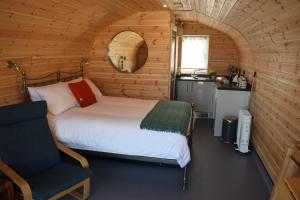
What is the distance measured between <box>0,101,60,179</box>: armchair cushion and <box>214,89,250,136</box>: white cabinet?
296 centimetres

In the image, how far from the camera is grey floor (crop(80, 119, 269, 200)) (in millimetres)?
2785

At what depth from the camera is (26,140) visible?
265 centimetres

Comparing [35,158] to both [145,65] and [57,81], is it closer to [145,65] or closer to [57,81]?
[57,81]

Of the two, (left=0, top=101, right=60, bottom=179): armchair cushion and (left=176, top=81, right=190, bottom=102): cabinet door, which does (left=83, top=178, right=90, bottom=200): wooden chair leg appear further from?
(left=176, top=81, right=190, bottom=102): cabinet door

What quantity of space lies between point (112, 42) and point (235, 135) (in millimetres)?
3024

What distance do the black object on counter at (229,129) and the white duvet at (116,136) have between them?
5.16ft

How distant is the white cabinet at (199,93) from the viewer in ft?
18.6

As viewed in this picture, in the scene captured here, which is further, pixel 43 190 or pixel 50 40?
pixel 50 40

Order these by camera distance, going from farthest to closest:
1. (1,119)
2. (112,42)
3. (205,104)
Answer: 1. (205,104)
2. (112,42)
3. (1,119)

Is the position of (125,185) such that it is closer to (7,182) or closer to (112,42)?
(7,182)

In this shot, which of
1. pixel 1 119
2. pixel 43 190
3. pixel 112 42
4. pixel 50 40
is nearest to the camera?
pixel 43 190

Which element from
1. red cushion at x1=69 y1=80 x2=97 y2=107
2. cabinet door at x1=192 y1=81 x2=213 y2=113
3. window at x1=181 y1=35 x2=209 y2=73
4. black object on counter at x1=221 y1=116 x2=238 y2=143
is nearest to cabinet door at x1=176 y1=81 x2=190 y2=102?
cabinet door at x1=192 y1=81 x2=213 y2=113

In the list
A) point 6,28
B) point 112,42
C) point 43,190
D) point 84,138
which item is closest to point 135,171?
point 84,138

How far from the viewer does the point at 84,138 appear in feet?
10.6
